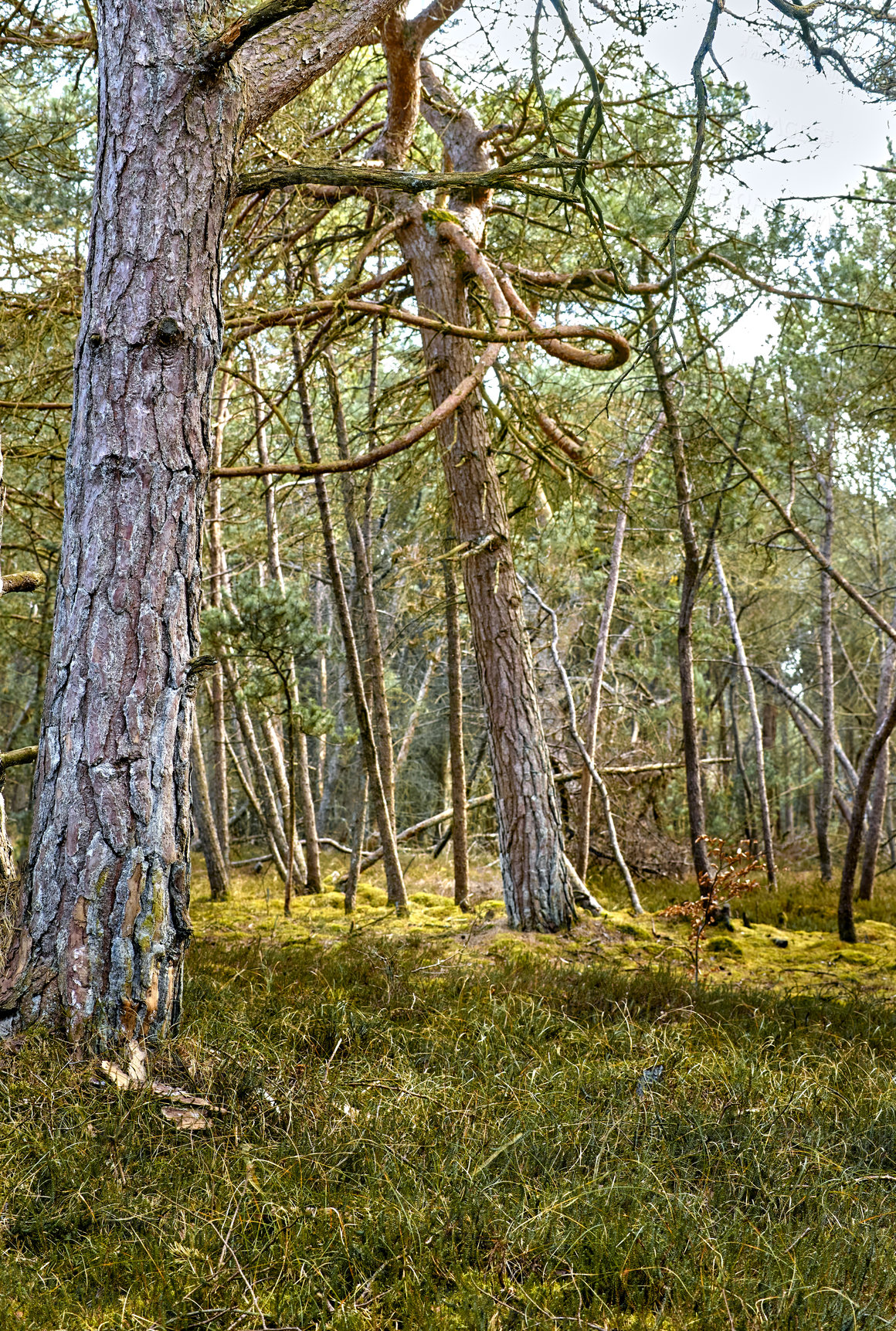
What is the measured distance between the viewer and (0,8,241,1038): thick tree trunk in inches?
135

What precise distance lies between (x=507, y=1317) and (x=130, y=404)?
3260 mm

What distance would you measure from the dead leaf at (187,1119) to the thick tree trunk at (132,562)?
1.25 ft

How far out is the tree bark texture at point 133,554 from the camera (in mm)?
3418

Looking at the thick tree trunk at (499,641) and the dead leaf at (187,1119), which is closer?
the dead leaf at (187,1119)

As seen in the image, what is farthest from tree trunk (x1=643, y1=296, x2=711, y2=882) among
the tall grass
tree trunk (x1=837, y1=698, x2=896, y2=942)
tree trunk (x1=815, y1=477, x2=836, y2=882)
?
the tall grass

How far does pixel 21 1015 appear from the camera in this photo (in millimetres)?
3336

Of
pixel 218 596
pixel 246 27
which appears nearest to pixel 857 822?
pixel 218 596

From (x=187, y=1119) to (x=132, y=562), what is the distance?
2003 mm

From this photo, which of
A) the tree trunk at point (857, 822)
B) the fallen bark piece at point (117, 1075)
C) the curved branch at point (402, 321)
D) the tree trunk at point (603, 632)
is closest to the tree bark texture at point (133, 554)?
the fallen bark piece at point (117, 1075)

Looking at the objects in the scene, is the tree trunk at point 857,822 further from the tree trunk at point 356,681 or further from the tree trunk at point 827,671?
the tree trunk at point 356,681

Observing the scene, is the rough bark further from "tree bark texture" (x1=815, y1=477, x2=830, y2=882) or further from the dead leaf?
the dead leaf

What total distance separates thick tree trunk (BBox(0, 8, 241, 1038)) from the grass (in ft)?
1.21

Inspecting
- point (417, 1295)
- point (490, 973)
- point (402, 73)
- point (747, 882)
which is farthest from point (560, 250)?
point (417, 1295)

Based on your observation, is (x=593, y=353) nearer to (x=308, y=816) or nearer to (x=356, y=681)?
(x=356, y=681)
